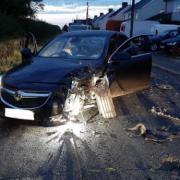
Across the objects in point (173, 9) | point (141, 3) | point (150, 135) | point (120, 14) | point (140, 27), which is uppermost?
Result: point (141, 3)

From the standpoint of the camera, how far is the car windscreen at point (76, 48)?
7863 millimetres

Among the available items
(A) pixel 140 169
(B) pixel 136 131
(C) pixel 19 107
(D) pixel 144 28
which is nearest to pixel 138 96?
(B) pixel 136 131

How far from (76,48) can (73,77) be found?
4.73ft

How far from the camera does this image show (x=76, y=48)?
319 inches

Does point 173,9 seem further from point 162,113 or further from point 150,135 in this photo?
point 150,135

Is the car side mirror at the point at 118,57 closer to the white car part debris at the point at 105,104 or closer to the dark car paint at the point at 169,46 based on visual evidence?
the white car part debris at the point at 105,104

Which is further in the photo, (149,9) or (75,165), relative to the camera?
(149,9)

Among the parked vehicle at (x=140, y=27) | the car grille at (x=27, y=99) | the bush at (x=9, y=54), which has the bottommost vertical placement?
the parked vehicle at (x=140, y=27)

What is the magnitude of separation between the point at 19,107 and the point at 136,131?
1.92 m

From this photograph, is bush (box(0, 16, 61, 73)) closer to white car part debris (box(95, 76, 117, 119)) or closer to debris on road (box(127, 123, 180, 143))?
white car part debris (box(95, 76, 117, 119))

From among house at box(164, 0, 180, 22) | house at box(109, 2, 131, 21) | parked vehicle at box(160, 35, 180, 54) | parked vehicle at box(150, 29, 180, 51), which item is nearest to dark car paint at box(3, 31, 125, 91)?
parked vehicle at box(160, 35, 180, 54)

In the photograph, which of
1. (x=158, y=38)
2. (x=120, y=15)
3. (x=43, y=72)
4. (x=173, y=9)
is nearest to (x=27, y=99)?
(x=43, y=72)

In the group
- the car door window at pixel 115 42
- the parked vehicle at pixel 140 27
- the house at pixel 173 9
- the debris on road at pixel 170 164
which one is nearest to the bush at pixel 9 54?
the car door window at pixel 115 42

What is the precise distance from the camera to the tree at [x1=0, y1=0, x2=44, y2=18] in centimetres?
2522
